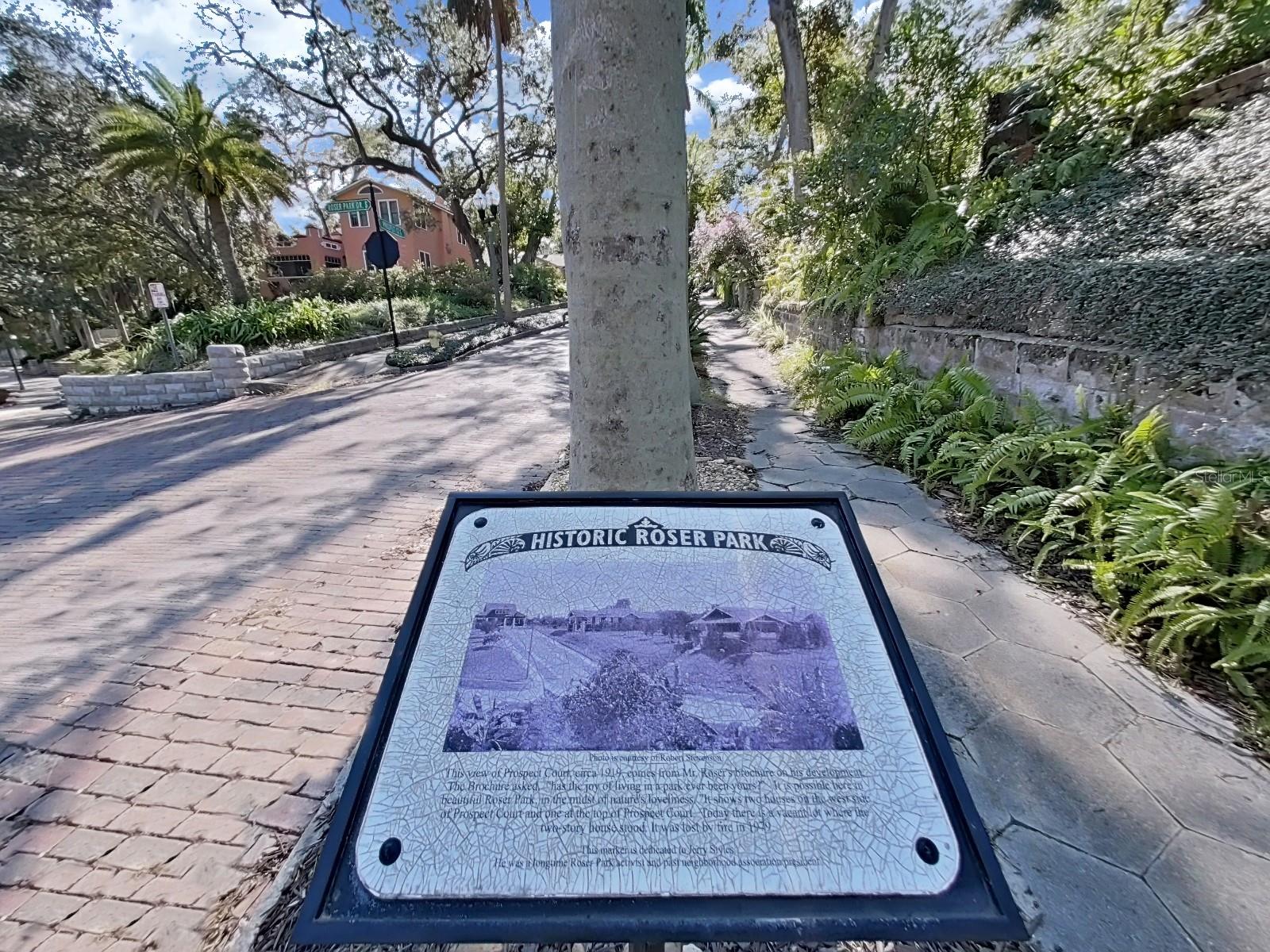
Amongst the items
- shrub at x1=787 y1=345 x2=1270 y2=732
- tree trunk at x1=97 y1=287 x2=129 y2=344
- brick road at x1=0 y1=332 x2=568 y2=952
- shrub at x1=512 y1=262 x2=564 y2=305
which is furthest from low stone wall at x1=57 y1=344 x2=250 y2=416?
tree trunk at x1=97 y1=287 x2=129 y2=344

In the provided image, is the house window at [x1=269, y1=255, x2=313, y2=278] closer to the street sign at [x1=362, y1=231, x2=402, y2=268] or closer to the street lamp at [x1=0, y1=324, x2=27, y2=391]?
the street lamp at [x1=0, y1=324, x2=27, y2=391]

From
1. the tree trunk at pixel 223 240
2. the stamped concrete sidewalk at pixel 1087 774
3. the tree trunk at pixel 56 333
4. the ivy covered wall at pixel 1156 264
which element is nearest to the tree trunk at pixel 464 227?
the tree trunk at pixel 223 240

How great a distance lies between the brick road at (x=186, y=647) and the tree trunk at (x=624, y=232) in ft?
5.08

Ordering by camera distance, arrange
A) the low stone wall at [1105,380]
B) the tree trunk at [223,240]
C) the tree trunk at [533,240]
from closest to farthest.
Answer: the low stone wall at [1105,380] < the tree trunk at [223,240] < the tree trunk at [533,240]

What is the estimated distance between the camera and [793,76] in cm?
949

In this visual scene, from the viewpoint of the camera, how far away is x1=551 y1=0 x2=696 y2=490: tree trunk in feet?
5.95

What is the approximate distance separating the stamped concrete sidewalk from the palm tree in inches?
703

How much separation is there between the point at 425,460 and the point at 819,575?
471 cm

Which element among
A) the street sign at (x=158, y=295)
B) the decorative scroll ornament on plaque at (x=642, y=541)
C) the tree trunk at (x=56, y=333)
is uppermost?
the street sign at (x=158, y=295)

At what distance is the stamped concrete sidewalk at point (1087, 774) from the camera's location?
1.21m

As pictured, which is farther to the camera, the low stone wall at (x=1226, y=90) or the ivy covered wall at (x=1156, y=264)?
the low stone wall at (x=1226, y=90)

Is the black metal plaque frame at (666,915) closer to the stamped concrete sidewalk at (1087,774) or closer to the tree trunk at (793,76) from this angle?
the stamped concrete sidewalk at (1087,774)

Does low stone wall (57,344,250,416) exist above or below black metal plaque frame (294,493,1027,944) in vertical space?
below

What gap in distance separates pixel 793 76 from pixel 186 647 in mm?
11762
